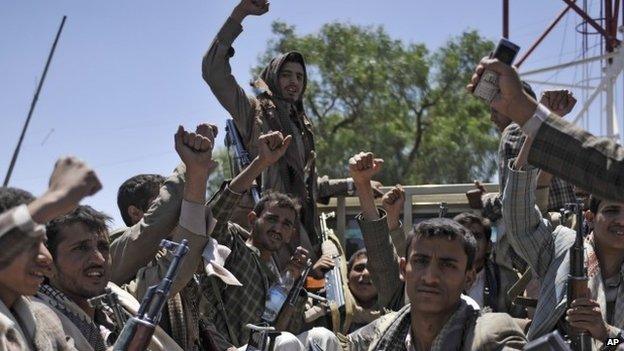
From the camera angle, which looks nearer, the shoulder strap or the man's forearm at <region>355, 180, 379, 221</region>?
the shoulder strap

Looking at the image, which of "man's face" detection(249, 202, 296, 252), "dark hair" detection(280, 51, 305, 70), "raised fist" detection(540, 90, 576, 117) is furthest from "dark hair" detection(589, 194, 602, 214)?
"dark hair" detection(280, 51, 305, 70)

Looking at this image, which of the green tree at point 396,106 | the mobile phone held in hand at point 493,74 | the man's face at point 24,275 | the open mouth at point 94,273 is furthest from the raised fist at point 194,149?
the green tree at point 396,106

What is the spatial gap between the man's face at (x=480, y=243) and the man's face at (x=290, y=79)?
1.71m

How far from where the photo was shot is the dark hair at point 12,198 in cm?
374

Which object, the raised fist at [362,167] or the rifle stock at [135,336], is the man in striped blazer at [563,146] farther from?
the raised fist at [362,167]

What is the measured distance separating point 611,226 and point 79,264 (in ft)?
8.02

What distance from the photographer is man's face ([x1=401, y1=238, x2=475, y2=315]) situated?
417 centimetres

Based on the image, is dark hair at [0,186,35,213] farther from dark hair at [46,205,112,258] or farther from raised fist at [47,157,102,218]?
raised fist at [47,157,102,218]

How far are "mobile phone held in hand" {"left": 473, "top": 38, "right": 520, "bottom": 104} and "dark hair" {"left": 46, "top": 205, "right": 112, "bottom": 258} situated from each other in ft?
6.60

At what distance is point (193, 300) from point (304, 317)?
1508mm

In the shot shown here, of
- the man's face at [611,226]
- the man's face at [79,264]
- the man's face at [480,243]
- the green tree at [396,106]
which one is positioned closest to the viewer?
the man's face at [79,264]

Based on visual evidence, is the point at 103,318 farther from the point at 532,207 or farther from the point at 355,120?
the point at 355,120

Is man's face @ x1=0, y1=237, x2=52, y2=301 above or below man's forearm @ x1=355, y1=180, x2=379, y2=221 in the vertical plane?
below

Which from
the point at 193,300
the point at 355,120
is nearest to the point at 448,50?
the point at 355,120
